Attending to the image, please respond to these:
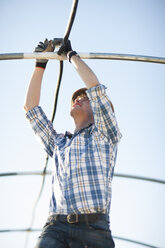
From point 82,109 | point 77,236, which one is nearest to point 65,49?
point 82,109

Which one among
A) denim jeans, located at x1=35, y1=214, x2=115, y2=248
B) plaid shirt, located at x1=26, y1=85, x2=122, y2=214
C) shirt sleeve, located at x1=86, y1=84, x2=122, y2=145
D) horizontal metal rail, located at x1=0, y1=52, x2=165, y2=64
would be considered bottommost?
denim jeans, located at x1=35, y1=214, x2=115, y2=248

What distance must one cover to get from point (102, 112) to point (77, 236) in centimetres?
119

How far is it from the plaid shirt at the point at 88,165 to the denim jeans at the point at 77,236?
122mm

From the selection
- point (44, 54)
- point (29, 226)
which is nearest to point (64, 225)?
point (44, 54)

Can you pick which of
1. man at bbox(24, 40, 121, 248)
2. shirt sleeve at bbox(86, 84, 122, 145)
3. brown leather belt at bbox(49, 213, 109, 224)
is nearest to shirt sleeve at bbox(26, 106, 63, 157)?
man at bbox(24, 40, 121, 248)

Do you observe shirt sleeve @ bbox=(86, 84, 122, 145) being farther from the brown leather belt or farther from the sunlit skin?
the brown leather belt

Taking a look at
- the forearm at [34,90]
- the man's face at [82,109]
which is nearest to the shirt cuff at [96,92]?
the man's face at [82,109]

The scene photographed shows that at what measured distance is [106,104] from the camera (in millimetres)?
2812

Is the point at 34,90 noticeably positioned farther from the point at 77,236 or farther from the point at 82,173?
Result: the point at 77,236

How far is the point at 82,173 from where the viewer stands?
100 inches

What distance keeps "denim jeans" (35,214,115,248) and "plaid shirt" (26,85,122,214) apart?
0.12 metres

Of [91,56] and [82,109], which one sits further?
[82,109]

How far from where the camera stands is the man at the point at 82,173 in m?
2.33

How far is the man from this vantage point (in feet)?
7.66
